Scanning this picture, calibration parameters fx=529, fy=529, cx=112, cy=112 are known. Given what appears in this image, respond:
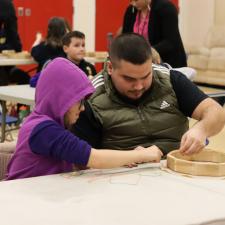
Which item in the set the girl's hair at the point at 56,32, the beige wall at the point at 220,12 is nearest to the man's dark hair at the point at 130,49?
the girl's hair at the point at 56,32

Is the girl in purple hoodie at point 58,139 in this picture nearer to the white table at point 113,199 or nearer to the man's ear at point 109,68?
the white table at point 113,199

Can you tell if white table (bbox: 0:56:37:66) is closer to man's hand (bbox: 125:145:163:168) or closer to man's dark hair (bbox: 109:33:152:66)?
man's dark hair (bbox: 109:33:152:66)

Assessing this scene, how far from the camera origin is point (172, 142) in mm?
2305

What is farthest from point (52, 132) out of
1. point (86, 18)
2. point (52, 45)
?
point (86, 18)

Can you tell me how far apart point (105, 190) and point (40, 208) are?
258mm

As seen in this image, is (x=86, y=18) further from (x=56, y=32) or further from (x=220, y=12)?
(x=56, y=32)

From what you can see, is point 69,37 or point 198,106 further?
point 69,37

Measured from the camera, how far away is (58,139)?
1.79m

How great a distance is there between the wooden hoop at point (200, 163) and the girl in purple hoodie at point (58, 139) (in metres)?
0.07

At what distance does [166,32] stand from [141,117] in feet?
7.22

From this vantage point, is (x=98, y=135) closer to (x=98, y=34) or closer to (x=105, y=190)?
(x=105, y=190)

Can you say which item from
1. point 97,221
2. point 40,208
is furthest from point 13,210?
point 97,221

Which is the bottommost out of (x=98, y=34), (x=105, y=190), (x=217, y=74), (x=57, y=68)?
(x=217, y=74)

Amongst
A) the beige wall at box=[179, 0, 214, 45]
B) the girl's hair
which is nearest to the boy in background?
the girl's hair
